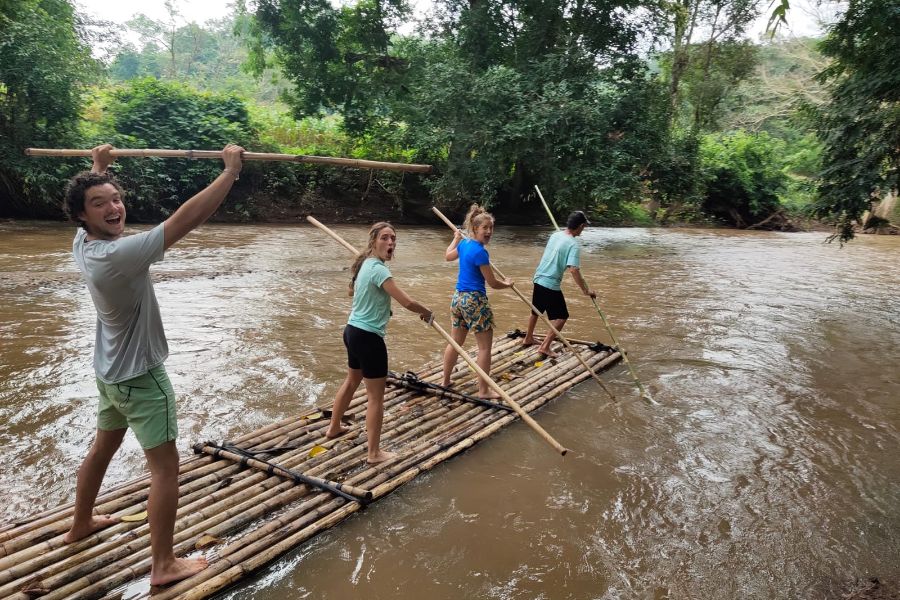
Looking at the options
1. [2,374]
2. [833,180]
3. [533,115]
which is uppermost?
[533,115]

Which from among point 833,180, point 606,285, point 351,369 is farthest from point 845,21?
point 351,369

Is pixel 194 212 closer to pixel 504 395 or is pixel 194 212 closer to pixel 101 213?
pixel 101 213

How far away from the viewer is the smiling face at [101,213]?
84.9 inches

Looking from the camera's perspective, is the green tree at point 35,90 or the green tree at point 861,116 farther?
the green tree at point 35,90

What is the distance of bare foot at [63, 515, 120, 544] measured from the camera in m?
2.58

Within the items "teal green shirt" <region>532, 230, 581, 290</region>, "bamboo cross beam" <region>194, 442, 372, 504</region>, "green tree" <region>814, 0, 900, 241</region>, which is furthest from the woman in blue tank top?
"green tree" <region>814, 0, 900, 241</region>

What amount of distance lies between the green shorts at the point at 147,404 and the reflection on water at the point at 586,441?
778mm

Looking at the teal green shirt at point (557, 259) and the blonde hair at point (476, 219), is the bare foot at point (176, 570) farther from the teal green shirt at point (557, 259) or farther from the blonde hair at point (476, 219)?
the teal green shirt at point (557, 259)

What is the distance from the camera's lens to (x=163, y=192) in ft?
49.1

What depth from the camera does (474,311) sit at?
14.6ft

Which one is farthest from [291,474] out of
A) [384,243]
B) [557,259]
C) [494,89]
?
[494,89]

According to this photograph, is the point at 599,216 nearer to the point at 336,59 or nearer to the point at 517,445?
the point at 336,59

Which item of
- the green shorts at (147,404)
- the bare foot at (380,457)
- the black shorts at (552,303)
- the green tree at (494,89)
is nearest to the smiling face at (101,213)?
the green shorts at (147,404)

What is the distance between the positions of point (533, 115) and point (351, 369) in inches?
429
